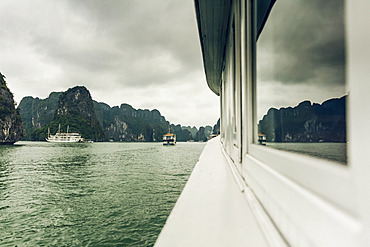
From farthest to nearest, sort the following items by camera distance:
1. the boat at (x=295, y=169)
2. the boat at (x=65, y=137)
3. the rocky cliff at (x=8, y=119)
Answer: the boat at (x=65, y=137) < the rocky cliff at (x=8, y=119) < the boat at (x=295, y=169)

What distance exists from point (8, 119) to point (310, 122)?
4449cm

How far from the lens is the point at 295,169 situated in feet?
1.25

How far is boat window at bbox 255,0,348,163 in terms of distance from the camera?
0.28 meters

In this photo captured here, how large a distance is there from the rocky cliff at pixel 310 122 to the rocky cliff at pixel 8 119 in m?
43.0

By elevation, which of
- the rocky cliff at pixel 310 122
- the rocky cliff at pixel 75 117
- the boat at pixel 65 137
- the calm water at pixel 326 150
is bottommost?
the boat at pixel 65 137

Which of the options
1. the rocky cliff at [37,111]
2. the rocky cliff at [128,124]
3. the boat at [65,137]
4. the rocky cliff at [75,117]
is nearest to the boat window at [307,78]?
the boat at [65,137]

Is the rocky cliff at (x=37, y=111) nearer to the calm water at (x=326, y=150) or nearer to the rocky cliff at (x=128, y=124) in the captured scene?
the rocky cliff at (x=128, y=124)

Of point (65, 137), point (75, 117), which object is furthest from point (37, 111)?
point (65, 137)

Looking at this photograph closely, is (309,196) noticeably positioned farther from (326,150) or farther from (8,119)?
(8,119)

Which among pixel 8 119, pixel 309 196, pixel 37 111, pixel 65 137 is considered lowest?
pixel 65 137

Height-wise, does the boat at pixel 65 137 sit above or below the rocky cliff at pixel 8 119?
below

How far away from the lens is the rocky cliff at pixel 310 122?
28cm

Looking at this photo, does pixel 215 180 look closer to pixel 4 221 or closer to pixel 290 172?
pixel 290 172

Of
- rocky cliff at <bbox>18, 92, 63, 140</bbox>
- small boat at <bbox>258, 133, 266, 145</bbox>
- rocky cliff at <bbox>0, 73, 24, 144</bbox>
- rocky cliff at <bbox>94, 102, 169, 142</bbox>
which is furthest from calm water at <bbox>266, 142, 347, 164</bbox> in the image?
rocky cliff at <bbox>18, 92, 63, 140</bbox>
